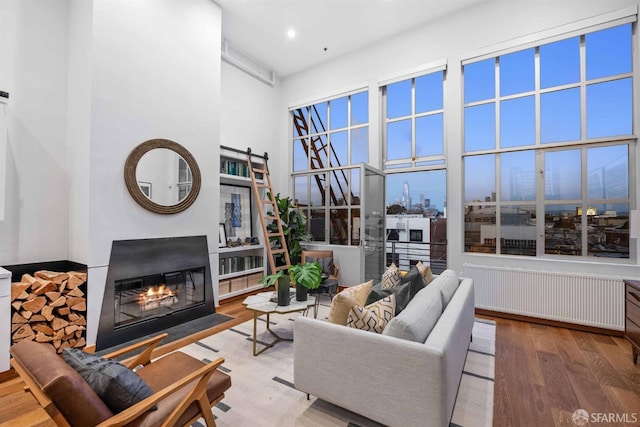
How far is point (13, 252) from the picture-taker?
2.92 m

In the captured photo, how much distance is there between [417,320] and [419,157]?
348cm

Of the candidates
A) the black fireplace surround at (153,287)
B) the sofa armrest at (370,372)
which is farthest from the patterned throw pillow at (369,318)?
the black fireplace surround at (153,287)

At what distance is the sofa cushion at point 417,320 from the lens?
173cm

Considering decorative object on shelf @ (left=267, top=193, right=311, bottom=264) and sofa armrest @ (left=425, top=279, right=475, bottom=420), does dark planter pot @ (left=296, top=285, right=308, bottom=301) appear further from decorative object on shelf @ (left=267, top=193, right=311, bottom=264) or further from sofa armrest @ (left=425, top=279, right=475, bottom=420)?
decorative object on shelf @ (left=267, top=193, right=311, bottom=264)

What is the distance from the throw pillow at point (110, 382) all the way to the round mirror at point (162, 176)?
2.28 m

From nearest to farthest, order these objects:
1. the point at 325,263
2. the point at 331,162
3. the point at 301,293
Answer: the point at 301,293 < the point at 325,263 < the point at 331,162

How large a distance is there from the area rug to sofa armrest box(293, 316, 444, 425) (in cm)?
19

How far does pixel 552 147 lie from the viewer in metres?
3.83

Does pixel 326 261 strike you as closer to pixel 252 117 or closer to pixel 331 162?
pixel 331 162

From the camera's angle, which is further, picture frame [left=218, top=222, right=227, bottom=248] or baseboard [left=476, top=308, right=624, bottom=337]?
picture frame [left=218, top=222, right=227, bottom=248]

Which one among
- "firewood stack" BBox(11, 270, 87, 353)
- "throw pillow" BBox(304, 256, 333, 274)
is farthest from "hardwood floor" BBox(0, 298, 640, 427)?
"throw pillow" BBox(304, 256, 333, 274)

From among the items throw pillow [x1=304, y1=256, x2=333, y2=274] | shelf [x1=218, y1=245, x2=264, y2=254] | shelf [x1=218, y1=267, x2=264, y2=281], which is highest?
shelf [x1=218, y1=245, x2=264, y2=254]

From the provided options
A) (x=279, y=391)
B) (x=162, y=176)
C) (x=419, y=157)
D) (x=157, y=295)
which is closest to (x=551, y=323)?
(x=419, y=157)

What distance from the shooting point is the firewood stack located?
8.63ft
